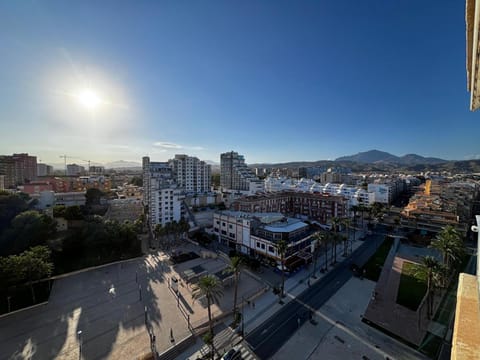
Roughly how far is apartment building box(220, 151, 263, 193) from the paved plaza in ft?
188

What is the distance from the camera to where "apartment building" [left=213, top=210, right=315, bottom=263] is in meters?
34.6

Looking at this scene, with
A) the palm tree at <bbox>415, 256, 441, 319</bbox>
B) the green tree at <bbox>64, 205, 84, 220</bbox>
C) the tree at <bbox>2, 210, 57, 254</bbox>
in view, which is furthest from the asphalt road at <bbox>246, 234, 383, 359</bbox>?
the green tree at <bbox>64, 205, 84, 220</bbox>

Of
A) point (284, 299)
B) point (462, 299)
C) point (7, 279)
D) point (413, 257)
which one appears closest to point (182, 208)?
point (7, 279)

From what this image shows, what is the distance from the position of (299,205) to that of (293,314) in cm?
4017

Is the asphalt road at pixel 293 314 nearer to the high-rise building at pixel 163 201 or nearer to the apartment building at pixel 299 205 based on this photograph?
the apartment building at pixel 299 205

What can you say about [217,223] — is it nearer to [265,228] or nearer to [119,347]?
[265,228]

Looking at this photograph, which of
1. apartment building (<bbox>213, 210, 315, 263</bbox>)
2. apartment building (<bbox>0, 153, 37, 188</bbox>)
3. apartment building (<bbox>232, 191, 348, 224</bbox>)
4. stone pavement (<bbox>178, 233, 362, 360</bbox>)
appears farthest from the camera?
apartment building (<bbox>0, 153, 37, 188</bbox>)

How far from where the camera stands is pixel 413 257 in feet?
123

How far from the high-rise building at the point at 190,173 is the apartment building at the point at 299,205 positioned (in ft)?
92.2

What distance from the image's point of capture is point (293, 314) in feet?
77.7

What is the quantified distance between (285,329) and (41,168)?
182 meters

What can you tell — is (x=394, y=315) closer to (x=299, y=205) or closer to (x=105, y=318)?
(x=105, y=318)

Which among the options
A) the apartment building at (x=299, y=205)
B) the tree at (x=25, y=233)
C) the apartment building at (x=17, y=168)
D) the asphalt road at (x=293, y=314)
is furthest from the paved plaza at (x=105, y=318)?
the apartment building at (x=17, y=168)

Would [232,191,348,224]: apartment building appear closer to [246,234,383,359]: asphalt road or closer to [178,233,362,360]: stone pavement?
[246,234,383,359]: asphalt road
